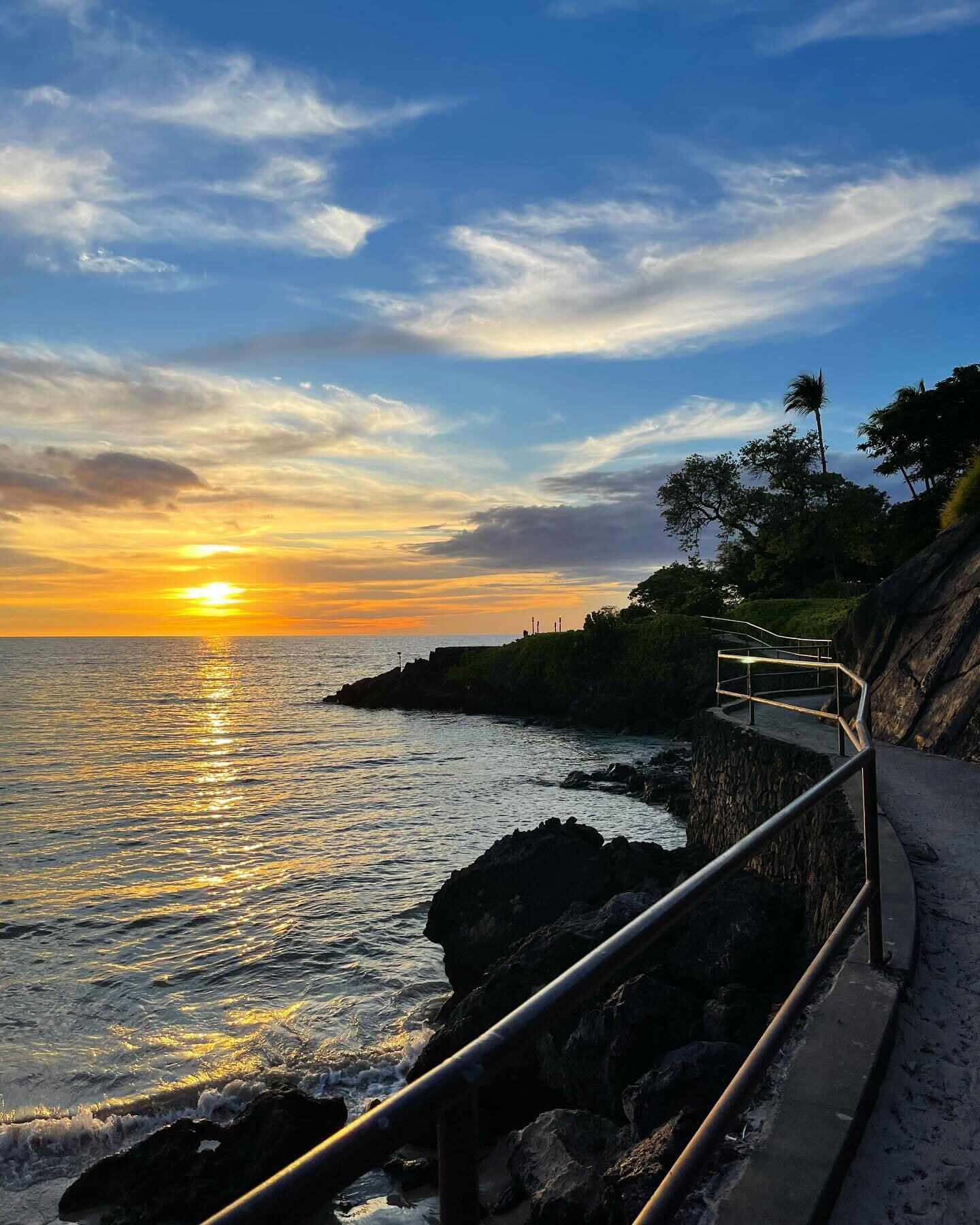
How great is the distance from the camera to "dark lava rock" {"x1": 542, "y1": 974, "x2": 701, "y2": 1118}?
5711 millimetres

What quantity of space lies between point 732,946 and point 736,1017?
3.92 ft

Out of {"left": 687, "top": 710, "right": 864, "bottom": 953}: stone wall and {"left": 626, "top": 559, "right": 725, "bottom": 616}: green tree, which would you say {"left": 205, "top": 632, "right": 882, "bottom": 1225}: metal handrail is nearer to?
{"left": 687, "top": 710, "right": 864, "bottom": 953}: stone wall

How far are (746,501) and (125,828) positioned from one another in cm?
3648

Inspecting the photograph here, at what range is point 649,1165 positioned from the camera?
384 cm

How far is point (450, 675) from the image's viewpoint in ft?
168

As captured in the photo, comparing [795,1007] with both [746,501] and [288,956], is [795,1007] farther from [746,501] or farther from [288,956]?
[746,501]

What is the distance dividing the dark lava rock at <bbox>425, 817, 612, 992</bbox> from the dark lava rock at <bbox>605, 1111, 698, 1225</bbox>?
5.42 m

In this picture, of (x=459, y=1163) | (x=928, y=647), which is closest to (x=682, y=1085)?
(x=459, y=1163)

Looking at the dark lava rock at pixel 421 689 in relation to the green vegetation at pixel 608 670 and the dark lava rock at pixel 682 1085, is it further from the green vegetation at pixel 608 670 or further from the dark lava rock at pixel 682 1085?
the dark lava rock at pixel 682 1085

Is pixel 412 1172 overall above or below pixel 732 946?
below

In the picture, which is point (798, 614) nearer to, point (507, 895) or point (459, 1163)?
point (507, 895)

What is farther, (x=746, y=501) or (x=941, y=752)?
(x=746, y=501)

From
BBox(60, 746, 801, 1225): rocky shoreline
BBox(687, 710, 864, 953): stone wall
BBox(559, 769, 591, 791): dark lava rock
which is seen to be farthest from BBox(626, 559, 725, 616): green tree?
BBox(60, 746, 801, 1225): rocky shoreline

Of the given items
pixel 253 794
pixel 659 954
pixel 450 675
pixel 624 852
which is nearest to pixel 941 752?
pixel 624 852
